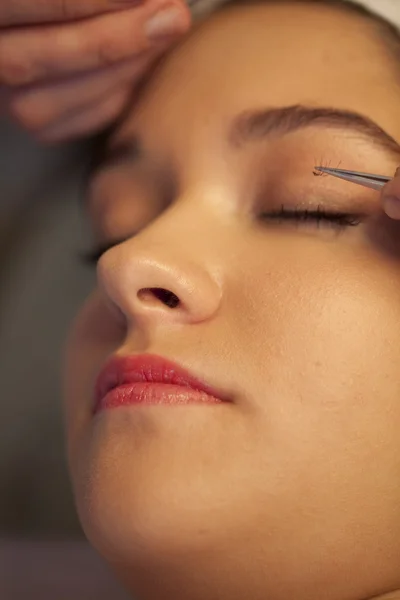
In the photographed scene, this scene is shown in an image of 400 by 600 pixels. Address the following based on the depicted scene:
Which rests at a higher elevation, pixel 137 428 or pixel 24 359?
pixel 137 428

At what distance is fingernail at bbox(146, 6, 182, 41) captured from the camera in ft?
2.85

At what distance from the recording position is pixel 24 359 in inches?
51.4

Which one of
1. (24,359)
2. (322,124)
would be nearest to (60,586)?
(24,359)

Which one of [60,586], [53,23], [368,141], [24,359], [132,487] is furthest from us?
[24,359]

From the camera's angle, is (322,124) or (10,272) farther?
(10,272)

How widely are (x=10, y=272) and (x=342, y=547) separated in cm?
84

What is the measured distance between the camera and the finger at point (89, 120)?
3.17ft

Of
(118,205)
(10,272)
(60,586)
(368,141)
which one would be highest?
(368,141)

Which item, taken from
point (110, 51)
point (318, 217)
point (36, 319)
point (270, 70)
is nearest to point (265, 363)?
point (318, 217)

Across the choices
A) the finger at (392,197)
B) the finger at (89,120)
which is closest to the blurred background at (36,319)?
the finger at (89,120)

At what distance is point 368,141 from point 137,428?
35 cm

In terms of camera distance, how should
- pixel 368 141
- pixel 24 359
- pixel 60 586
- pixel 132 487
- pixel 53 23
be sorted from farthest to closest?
1. pixel 24 359
2. pixel 60 586
3. pixel 53 23
4. pixel 368 141
5. pixel 132 487

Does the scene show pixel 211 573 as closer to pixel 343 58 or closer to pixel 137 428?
pixel 137 428

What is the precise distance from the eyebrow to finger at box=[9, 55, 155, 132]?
0.72 ft
